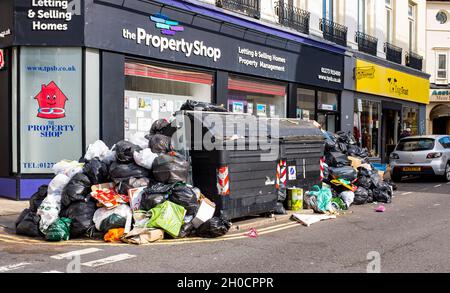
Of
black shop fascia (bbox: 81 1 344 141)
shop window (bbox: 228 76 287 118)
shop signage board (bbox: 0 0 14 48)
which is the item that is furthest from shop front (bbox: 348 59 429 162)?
shop signage board (bbox: 0 0 14 48)

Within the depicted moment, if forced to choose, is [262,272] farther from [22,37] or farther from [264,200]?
[22,37]

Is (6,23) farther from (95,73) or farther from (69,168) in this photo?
(69,168)

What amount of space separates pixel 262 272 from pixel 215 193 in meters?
2.52

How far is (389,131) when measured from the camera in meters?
24.8

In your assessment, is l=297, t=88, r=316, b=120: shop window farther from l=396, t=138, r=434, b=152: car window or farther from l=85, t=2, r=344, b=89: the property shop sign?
l=396, t=138, r=434, b=152: car window

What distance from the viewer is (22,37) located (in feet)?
33.8

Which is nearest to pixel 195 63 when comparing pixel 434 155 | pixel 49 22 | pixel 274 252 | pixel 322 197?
pixel 49 22

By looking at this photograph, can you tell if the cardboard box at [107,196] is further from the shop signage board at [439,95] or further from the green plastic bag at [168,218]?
the shop signage board at [439,95]

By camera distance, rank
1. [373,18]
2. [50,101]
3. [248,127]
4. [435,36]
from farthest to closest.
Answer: [435,36] < [373,18] < [50,101] < [248,127]

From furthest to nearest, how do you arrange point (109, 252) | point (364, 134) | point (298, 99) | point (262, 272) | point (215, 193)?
point (364, 134)
point (298, 99)
point (215, 193)
point (109, 252)
point (262, 272)

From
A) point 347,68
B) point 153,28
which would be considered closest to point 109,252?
point 153,28

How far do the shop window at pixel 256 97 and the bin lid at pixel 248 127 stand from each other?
4.41 meters

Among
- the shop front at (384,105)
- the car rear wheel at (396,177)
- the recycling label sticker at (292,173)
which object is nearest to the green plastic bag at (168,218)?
the recycling label sticker at (292,173)

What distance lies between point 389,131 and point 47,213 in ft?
68.4
